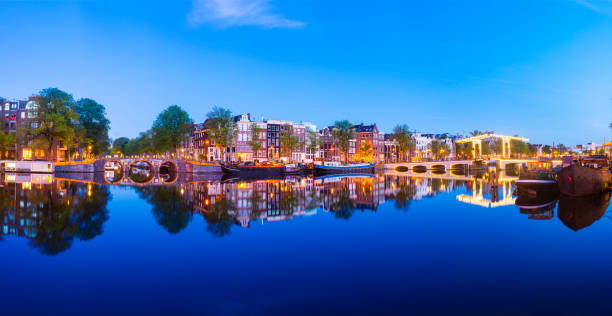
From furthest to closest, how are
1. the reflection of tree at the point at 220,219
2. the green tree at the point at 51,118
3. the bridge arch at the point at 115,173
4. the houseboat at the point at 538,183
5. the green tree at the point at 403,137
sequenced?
the green tree at the point at 403,137 → the green tree at the point at 51,118 → the bridge arch at the point at 115,173 → the houseboat at the point at 538,183 → the reflection of tree at the point at 220,219

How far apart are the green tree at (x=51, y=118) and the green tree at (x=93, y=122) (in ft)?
21.1

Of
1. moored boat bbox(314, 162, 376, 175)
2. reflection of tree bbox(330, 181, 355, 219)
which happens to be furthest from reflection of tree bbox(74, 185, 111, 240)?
moored boat bbox(314, 162, 376, 175)

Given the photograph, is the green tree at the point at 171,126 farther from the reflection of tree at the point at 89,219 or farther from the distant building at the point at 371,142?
the reflection of tree at the point at 89,219

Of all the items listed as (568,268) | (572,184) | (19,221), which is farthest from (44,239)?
(572,184)

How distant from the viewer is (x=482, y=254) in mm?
9711

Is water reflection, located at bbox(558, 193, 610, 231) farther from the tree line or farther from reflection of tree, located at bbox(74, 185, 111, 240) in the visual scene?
the tree line

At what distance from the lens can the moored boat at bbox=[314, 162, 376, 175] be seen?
224ft

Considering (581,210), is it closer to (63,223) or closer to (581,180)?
(581,180)

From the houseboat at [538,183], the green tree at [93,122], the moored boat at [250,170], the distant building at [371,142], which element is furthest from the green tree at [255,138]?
the houseboat at [538,183]

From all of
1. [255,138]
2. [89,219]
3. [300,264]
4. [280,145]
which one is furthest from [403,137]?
[300,264]

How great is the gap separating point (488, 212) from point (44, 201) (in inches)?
959

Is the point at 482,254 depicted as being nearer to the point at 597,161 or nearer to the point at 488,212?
the point at 488,212

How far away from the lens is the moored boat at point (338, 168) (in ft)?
224

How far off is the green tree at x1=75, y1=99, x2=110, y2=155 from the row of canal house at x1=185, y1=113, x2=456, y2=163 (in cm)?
2035
